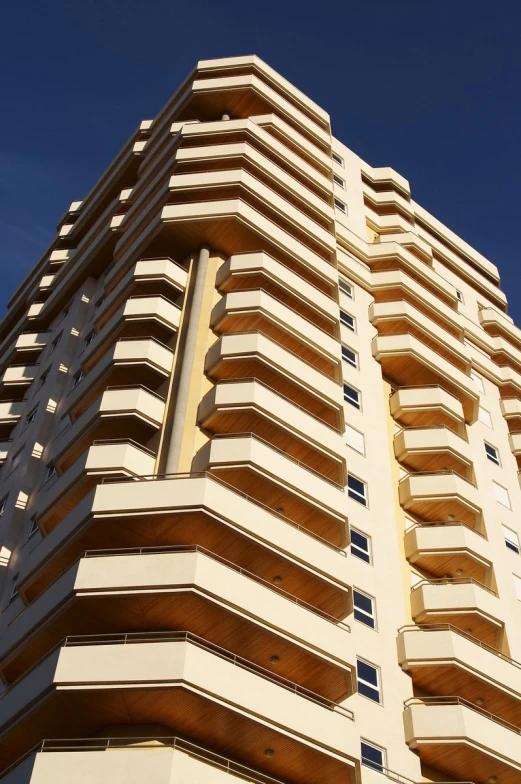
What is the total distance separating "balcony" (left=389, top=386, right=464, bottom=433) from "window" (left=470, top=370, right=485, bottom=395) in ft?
21.6

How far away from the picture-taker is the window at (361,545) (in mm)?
32375

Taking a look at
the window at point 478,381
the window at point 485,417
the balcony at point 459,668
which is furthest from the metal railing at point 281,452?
the window at point 478,381

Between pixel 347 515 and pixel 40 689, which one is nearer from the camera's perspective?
pixel 40 689

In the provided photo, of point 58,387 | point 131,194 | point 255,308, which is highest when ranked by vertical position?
point 131,194

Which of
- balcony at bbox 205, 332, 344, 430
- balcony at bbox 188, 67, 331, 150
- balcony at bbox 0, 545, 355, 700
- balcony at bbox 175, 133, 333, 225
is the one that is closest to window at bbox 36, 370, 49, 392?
balcony at bbox 175, 133, 333, 225

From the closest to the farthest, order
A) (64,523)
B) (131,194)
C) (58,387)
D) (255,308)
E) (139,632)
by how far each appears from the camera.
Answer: (139,632), (64,523), (255,308), (58,387), (131,194)

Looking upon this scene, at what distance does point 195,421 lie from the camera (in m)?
31.3

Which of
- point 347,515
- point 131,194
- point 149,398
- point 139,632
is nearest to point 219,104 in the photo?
point 131,194

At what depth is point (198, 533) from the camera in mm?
26672

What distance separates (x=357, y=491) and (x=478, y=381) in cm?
1602

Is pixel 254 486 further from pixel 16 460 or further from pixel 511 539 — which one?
pixel 16 460

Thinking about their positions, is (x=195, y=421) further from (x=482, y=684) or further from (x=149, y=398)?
(x=482, y=684)

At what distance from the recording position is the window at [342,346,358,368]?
40.2 meters

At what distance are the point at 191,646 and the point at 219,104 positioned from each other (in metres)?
32.0
